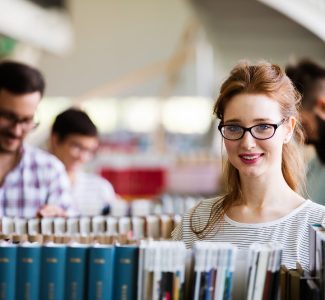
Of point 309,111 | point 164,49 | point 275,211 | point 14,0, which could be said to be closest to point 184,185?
point 309,111

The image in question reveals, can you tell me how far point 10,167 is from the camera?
12.8 ft

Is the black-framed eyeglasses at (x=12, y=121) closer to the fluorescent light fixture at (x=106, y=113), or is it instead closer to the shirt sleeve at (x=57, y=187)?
the shirt sleeve at (x=57, y=187)

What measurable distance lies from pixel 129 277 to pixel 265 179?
621mm

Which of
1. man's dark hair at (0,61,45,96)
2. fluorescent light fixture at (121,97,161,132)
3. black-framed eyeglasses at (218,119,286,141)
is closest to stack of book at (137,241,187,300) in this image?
black-framed eyeglasses at (218,119,286,141)

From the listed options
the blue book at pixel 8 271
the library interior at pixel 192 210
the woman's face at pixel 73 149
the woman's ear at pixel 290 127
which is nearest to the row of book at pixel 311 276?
the library interior at pixel 192 210

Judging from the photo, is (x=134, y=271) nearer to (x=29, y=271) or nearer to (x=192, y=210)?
(x=29, y=271)

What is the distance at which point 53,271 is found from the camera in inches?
93.6

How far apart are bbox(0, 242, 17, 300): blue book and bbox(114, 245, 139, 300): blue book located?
12.8 inches

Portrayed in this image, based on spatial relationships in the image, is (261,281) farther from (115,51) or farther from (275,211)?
(115,51)

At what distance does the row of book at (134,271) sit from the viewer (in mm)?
2338

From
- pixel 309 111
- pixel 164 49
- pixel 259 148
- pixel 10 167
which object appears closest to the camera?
pixel 259 148

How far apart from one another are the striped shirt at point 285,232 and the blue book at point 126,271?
1.44 ft

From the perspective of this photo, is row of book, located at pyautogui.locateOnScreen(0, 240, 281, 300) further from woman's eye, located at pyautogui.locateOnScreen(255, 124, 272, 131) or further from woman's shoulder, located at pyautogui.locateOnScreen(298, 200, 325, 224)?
woman's eye, located at pyautogui.locateOnScreen(255, 124, 272, 131)

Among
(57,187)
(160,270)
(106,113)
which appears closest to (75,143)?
(57,187)
